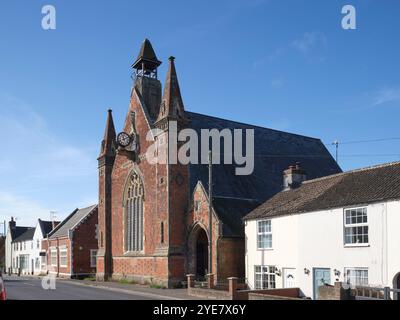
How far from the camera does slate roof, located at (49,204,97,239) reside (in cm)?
5788

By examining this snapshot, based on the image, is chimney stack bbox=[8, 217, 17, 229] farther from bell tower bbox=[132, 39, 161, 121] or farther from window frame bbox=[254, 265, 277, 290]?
window frame bbox=[254, 265, 277, 290]

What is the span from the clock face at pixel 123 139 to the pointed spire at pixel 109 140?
5.87m

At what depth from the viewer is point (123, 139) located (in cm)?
4209

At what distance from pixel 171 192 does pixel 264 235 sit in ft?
28.1

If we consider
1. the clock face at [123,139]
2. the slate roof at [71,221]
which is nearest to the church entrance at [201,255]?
the clock face at [123,139]

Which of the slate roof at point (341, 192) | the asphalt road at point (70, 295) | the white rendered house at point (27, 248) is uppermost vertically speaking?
the slate roof at point (341, 192)

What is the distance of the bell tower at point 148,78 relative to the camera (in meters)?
44.0

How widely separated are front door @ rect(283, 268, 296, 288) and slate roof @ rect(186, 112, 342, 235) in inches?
239

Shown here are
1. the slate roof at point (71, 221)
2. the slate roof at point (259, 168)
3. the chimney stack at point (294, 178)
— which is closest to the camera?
the chimney stack at point (294, 178)

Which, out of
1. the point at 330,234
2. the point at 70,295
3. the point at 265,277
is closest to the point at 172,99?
the point at 265,277

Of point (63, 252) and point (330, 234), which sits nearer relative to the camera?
point (330, 234)

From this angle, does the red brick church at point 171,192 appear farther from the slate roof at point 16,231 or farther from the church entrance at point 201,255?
the slate roof at point 16,231

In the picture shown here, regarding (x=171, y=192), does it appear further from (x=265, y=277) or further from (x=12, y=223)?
(x=12, y=223)
